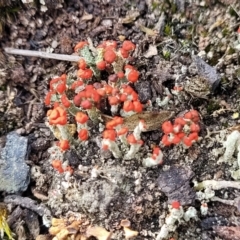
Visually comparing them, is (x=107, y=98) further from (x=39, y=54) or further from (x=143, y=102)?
(x=39, y=54)

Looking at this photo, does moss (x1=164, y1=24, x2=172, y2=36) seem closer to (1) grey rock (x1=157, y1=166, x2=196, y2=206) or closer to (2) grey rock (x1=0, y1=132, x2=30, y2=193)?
(1) grey rock (x1=157, y1=166, x2=196, y2=206)

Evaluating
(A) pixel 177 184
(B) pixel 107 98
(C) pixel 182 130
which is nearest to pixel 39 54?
(B) pixel 107 98

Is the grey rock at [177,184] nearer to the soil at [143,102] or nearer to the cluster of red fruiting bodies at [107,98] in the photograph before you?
the soil at [143,102]

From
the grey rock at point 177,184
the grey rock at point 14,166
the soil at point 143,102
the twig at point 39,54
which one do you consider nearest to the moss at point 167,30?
the soil at point 143,102

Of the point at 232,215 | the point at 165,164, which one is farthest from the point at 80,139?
the point at 232,215

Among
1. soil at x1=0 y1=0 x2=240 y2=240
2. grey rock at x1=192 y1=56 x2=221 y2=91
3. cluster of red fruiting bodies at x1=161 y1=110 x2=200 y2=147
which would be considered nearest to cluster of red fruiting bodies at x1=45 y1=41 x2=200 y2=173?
cluster of red fruiting bodies at x1=161 y1=110 x2=200 y2=147
